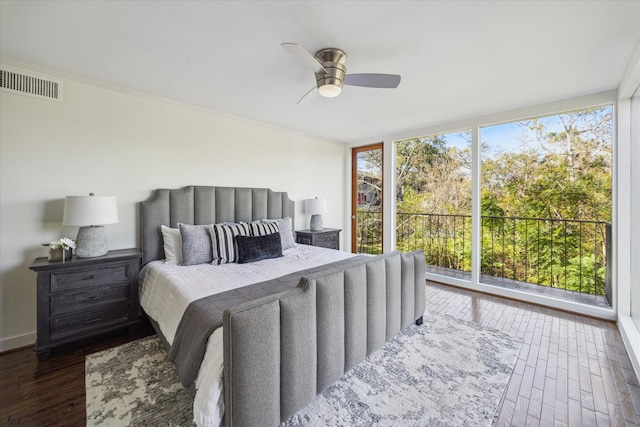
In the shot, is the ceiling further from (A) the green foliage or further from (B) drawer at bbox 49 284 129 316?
(B) drawer at bbox 49 284 129 316

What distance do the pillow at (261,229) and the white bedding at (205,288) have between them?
0.36m

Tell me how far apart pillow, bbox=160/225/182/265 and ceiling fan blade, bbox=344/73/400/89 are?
2281 millimetres

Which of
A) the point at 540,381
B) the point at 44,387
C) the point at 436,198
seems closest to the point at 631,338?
the point at 540,381

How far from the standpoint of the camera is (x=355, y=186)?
5.25 m

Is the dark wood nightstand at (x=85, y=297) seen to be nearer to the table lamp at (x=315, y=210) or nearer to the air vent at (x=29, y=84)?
the air vent at (x=29, y=84)

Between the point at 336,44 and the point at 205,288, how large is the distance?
80.6 inches

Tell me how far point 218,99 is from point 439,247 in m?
4.19

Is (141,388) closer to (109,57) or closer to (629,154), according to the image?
(109,57)

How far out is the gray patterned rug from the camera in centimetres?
154

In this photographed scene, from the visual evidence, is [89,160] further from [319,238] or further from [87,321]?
[319,238]

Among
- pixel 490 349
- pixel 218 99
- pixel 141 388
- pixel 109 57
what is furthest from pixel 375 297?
pixel 109 57

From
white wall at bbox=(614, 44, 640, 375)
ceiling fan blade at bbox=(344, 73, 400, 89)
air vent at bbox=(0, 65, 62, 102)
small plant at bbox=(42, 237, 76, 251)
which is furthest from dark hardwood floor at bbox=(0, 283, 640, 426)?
ceiling fan blade at bbox=(344, 73, 400, 89)

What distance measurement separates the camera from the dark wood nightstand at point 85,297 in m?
2.10

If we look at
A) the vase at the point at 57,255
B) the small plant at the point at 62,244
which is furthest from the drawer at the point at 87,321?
the small plant at the point at 62,244
